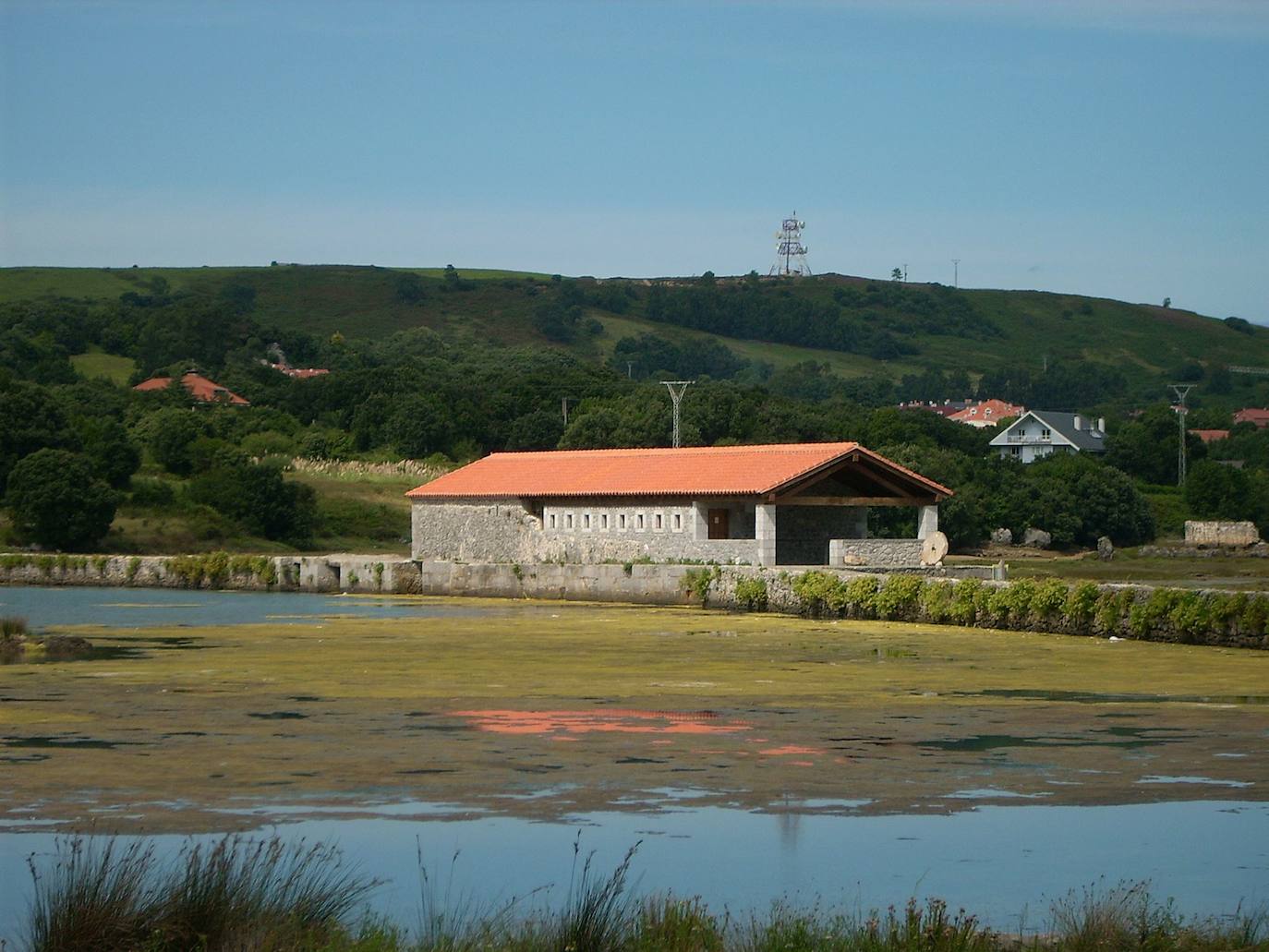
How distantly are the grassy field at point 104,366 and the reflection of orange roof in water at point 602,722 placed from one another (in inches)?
3120

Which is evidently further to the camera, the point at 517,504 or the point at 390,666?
the point at 517,504

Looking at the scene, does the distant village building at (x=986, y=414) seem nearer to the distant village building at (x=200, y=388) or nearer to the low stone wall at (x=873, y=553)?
the distant village building at (x=200, y=388)

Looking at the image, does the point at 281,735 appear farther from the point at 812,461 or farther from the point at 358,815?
the point at 812,461

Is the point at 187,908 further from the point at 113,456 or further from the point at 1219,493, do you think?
the point at 1219,493

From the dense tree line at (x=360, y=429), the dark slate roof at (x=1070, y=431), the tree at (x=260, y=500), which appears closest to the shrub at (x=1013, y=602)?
the dense tree line at (x=360, y=429)

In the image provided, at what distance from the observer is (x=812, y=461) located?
112ft

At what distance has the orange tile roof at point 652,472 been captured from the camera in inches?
1352

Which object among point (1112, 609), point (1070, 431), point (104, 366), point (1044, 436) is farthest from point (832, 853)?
point (1044, 436)

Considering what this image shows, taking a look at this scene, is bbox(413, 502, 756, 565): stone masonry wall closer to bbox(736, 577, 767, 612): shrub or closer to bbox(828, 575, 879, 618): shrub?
bbox(736, 577, 767, 612): shrub

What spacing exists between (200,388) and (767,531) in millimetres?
53052

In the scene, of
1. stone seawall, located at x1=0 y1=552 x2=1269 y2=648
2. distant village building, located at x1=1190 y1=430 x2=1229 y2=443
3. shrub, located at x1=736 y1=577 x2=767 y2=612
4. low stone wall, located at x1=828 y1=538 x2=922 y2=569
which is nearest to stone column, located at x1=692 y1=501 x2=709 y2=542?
stone seawall, located at x1=0 y1=552 x2=1269 y2=648

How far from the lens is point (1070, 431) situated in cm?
10556

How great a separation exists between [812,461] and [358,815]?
24572 millimetres

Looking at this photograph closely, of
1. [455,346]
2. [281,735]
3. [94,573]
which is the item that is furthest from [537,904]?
[455,346]
